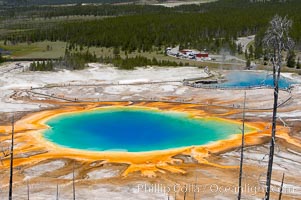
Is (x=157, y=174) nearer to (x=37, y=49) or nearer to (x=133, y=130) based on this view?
(x=133, y=130)

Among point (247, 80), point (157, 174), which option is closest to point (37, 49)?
point (247, 80)

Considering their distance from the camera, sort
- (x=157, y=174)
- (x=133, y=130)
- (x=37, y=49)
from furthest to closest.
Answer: (x=37, y=49), (x=133, y=130), (x=157, y=174)

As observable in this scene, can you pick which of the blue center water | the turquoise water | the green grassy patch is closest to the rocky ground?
the turquoise water

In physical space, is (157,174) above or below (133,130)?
below

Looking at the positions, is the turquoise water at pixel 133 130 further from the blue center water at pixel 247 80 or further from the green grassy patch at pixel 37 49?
the green grassy patch at pixel 37 49

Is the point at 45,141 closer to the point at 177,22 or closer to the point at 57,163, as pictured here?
the point at 57,163

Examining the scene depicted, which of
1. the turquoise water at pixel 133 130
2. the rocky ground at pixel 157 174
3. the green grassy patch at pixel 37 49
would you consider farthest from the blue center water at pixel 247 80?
the green grassy patch at pixel 37 49

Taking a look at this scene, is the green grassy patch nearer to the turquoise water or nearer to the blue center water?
the blue center water

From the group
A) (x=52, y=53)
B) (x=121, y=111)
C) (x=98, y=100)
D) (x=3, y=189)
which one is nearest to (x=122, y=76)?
(x=98, y=100)
